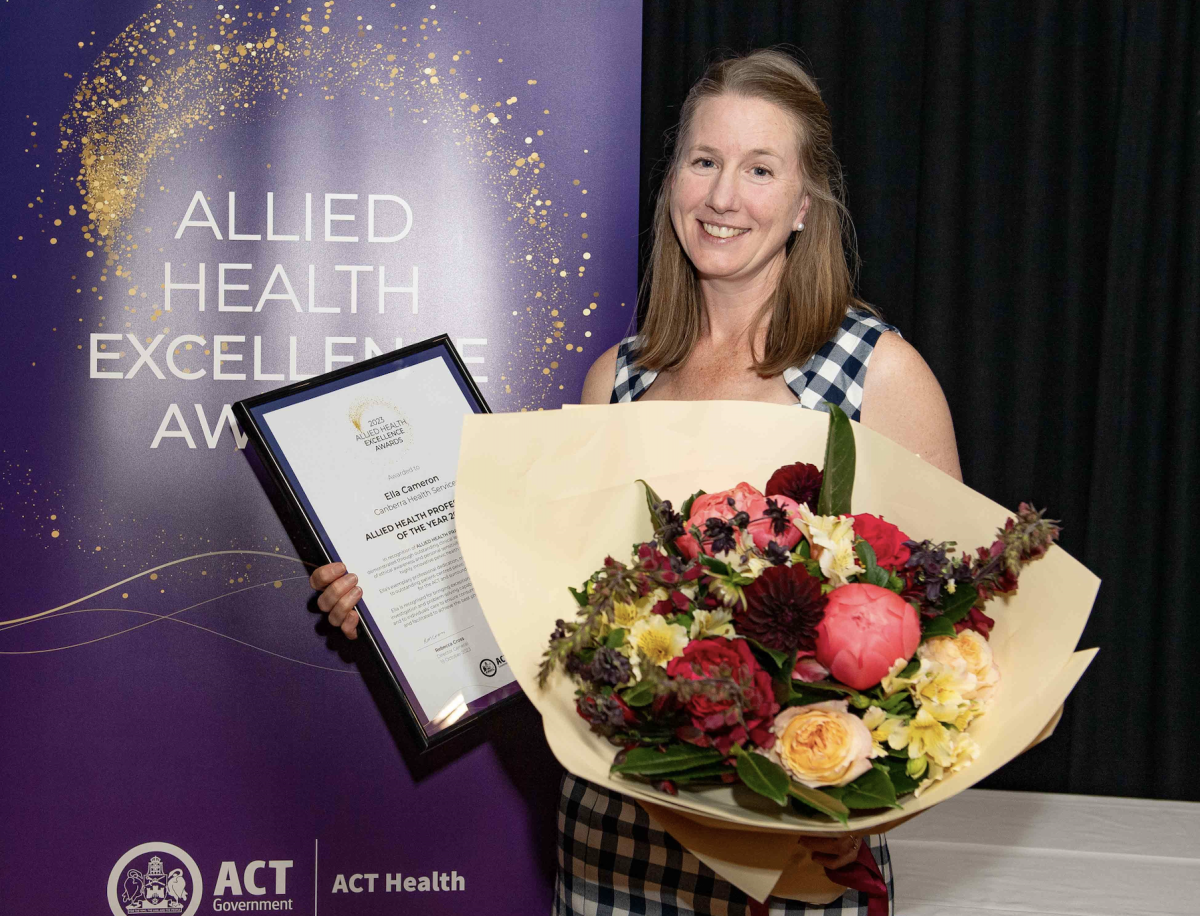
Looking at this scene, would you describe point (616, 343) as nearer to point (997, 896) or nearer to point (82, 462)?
point (82, 462)

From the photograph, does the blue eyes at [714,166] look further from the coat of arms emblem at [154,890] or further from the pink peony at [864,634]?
the coat of arms emblem at [154,890]

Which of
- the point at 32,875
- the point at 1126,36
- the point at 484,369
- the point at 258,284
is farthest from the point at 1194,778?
the point at 32,875

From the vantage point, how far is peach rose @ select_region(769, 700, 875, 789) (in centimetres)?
74

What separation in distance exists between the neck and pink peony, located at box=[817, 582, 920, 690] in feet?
3.10

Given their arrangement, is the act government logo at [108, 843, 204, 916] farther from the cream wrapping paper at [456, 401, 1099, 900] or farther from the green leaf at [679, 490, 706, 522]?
the green leaf at [679, 490, 706, 522]

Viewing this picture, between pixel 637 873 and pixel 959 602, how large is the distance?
749 millimetres

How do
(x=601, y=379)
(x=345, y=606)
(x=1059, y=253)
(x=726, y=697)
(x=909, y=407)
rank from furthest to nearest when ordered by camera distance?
(x=1059, y=253) < (x=601, y=379) < (x=345, y=606) < (x=909, y=407) < (x=726, y=697)

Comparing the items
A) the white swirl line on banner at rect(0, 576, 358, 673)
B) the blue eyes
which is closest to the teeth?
the blue eyes

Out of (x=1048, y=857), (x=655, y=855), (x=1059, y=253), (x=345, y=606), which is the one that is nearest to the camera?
(x=655, y=855)

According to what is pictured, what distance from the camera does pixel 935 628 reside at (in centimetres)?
84

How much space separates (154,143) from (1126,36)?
2419mm

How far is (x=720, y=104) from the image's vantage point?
160cm

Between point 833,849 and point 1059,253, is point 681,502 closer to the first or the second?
point 833,849

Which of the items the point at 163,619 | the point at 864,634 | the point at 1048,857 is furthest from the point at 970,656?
the point at 163,619
